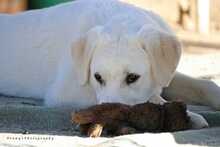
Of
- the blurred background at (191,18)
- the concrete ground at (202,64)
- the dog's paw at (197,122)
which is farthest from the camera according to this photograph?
the blurred background at (191,18)

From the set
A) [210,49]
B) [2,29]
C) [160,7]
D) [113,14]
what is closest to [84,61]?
[113,14]

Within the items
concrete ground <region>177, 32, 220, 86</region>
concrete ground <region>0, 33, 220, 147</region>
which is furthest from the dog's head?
concrete ground <region>177, 32, 220, 86</region>

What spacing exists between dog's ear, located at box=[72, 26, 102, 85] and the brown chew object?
21.1 inches

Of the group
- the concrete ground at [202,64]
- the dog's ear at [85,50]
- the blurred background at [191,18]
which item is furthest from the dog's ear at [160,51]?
the blurred background at [191,18]

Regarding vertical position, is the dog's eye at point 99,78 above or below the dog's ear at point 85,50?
below

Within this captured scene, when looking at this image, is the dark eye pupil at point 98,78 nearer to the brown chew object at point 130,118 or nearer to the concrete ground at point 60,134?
the concrete ground at point 60,134

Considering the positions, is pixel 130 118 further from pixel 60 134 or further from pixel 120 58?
pixel 120 58

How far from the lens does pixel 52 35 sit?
392 centimetres

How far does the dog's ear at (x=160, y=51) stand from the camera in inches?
127

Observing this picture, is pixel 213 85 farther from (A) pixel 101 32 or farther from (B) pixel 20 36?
(B) pixel 20 36

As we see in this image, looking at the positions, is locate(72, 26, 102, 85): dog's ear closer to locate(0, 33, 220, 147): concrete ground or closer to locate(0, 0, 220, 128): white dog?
locate(0, 0, 220, 128): white dog

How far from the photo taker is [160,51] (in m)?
3.24

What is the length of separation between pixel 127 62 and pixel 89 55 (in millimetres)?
244

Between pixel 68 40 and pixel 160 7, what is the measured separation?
19.1 ft
